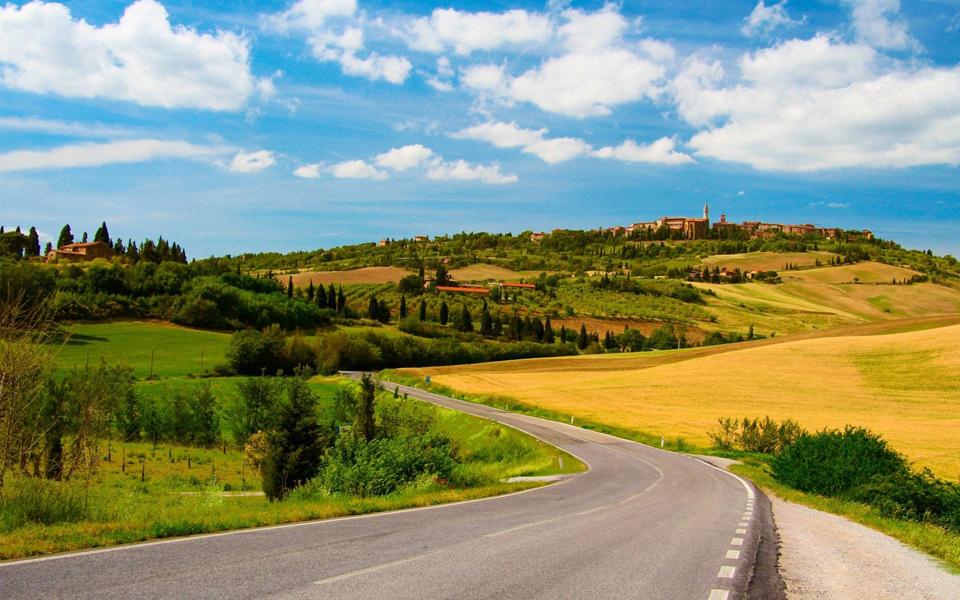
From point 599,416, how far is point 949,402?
97.3ft

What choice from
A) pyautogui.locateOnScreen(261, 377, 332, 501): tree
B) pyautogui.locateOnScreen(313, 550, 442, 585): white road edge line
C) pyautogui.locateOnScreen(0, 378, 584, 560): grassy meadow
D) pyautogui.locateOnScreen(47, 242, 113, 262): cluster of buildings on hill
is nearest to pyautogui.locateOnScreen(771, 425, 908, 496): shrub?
pyautogui.locateOnScreen(0, 378, 584, 560): grassy meadow

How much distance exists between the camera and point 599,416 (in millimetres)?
66125

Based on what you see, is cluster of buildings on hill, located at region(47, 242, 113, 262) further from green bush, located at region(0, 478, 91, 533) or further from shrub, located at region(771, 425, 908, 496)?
shrub, located at region(771, 425, 908, 496)

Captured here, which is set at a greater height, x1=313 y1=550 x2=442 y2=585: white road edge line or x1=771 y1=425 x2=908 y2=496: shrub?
x1=313 y1=550 x2=442 y2=585: white road edge line

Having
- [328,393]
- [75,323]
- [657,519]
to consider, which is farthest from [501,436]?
[75,323]

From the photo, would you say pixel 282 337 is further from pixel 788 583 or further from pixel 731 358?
pixel 788 583

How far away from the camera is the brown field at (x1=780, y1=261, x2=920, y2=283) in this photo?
184 metres

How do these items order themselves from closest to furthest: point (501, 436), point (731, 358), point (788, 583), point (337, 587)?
point (337, 587)
point (788, 583)
point (501, 436)
point (731, 358)

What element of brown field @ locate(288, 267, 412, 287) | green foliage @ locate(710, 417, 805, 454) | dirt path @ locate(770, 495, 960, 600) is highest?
brown field @ locate(288, 267, 412, 287)

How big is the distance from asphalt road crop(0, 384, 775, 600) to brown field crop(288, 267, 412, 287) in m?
163

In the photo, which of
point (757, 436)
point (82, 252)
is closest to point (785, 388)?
point (757, 436)

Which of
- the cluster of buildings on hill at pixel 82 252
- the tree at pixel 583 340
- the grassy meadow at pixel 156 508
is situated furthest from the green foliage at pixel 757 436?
the cluster of buildings on hill at pixel 82 252

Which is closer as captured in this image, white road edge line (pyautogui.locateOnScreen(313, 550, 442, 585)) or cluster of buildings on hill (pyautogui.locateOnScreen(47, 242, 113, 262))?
white road edge line (pyautogui.locateOnScreen(313, 550, 442, 585))

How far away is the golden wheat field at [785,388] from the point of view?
5369cm
